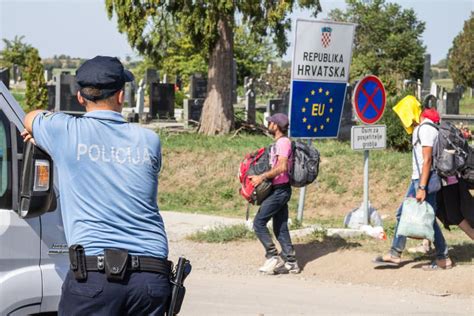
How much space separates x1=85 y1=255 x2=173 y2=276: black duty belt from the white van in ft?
2.50

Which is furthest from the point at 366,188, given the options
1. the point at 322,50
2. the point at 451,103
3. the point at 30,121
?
the point at 451,103

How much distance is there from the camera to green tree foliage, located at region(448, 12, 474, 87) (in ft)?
188

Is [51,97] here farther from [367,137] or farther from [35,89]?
[367,137]

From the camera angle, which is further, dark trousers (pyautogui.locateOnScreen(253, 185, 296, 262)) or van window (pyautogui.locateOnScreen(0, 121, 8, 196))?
dark trousers (pyautogui.locateOnScreen(253, 185, 296, 262))

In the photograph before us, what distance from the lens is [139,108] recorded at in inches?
1176

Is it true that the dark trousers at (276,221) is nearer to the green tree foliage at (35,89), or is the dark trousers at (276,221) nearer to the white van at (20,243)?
the white van at (20,243)

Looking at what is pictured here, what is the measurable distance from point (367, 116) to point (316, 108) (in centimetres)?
65

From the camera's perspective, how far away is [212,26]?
2175cm

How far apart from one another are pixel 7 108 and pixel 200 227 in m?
9.11

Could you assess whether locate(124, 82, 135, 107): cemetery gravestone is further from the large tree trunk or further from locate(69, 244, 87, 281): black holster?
locate(69, 244, 87, 281): black holster

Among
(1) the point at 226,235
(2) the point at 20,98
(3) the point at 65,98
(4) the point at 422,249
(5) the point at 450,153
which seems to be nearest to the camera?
(5) the point at 450,153

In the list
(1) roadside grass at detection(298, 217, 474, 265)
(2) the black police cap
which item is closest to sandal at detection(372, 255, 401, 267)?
(1) roadside grass at detection(298, 217, 474, 265)

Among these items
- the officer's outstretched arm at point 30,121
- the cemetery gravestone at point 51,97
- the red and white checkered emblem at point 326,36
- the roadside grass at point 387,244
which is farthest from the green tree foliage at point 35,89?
the officer's outstretched arm at point 30,121

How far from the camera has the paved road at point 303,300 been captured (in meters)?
8.81
